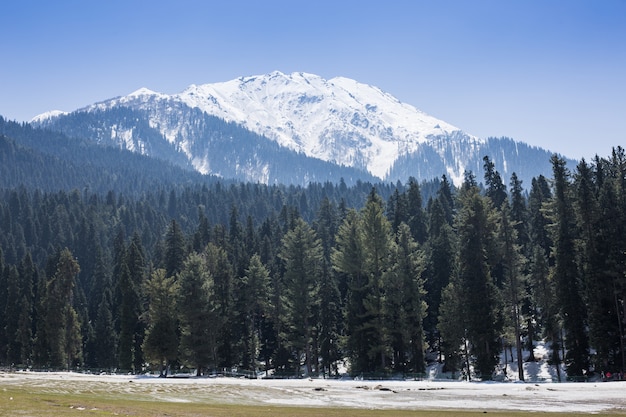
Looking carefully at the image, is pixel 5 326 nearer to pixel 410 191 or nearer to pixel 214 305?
pixel 214 305

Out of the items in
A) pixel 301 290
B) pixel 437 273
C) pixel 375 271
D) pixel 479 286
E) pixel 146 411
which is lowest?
pixel 146 411

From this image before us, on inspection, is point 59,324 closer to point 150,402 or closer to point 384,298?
point 384,298

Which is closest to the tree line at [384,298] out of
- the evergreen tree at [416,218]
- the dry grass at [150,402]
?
the evergreen tree at [416,218]

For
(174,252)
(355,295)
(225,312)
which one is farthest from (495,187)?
(174,252)

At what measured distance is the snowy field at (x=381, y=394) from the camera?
41375 mm

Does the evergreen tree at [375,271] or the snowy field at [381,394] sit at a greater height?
the evergreen tree at [375,271]

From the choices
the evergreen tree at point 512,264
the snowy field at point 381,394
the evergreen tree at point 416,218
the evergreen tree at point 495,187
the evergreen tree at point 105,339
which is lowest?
the snowy field at point 381,394

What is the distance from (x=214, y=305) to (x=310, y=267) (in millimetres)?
13654

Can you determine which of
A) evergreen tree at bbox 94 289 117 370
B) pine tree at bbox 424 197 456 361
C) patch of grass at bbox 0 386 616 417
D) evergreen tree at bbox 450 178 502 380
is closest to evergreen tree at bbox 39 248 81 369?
evergreen tree at bbox 94 289 117 370

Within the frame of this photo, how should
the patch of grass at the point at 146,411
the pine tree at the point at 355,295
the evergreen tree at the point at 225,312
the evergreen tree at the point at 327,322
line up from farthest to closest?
1. the evergreen tree at the point at 225,312
2. the evergreen tree at the point at 327,322
3. the pine tree at the point at 355,295
4. the patch of grass at the point at 146,411

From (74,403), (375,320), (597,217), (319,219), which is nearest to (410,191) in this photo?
(319,219)

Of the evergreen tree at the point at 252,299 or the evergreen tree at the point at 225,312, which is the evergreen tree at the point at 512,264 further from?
the evergreen tree at the point at 225,312

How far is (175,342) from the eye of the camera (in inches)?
3081

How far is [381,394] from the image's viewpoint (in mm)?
50406
